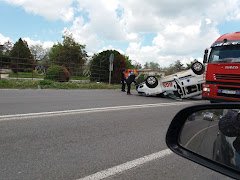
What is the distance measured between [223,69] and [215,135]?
10.9 metres

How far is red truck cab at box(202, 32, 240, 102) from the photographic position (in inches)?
502

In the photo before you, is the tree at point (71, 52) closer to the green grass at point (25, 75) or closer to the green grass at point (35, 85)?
the green grass at point (25, 75)

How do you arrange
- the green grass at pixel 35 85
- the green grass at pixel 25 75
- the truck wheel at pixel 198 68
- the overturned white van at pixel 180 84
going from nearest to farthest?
1. the truck wheel at pixel 198 68
2. the overturned white van at pixel 180 84
3. the green grass at pixel 35 85
4. the green grass at pixel 25 75

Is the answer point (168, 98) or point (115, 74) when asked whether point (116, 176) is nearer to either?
point (168, 98)

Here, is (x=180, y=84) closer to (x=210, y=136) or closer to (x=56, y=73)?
(x=56, y=73)

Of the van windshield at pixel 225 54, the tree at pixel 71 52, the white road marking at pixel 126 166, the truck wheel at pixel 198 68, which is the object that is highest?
the tree at pixel 71 52

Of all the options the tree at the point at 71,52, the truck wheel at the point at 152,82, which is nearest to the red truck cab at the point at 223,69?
the truck wheel at the point at 152,82

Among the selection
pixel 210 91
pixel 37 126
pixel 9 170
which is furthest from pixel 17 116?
pixel 210 91

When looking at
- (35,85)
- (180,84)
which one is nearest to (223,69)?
(180,84)

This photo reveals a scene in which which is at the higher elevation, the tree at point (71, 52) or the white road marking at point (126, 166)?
the tree at point (71, 52)

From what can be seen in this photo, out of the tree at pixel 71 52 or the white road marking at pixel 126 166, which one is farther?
the tree at pixel 71 52

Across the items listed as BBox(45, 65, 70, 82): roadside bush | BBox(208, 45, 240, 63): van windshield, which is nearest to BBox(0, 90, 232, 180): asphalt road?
BBox(208, 45, 240, 63): van windshield

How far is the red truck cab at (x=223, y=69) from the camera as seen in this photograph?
1276 centimetres

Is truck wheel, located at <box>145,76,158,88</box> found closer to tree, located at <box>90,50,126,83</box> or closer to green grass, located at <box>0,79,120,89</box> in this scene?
green grass, located at <box>0,79,120,89</box>
